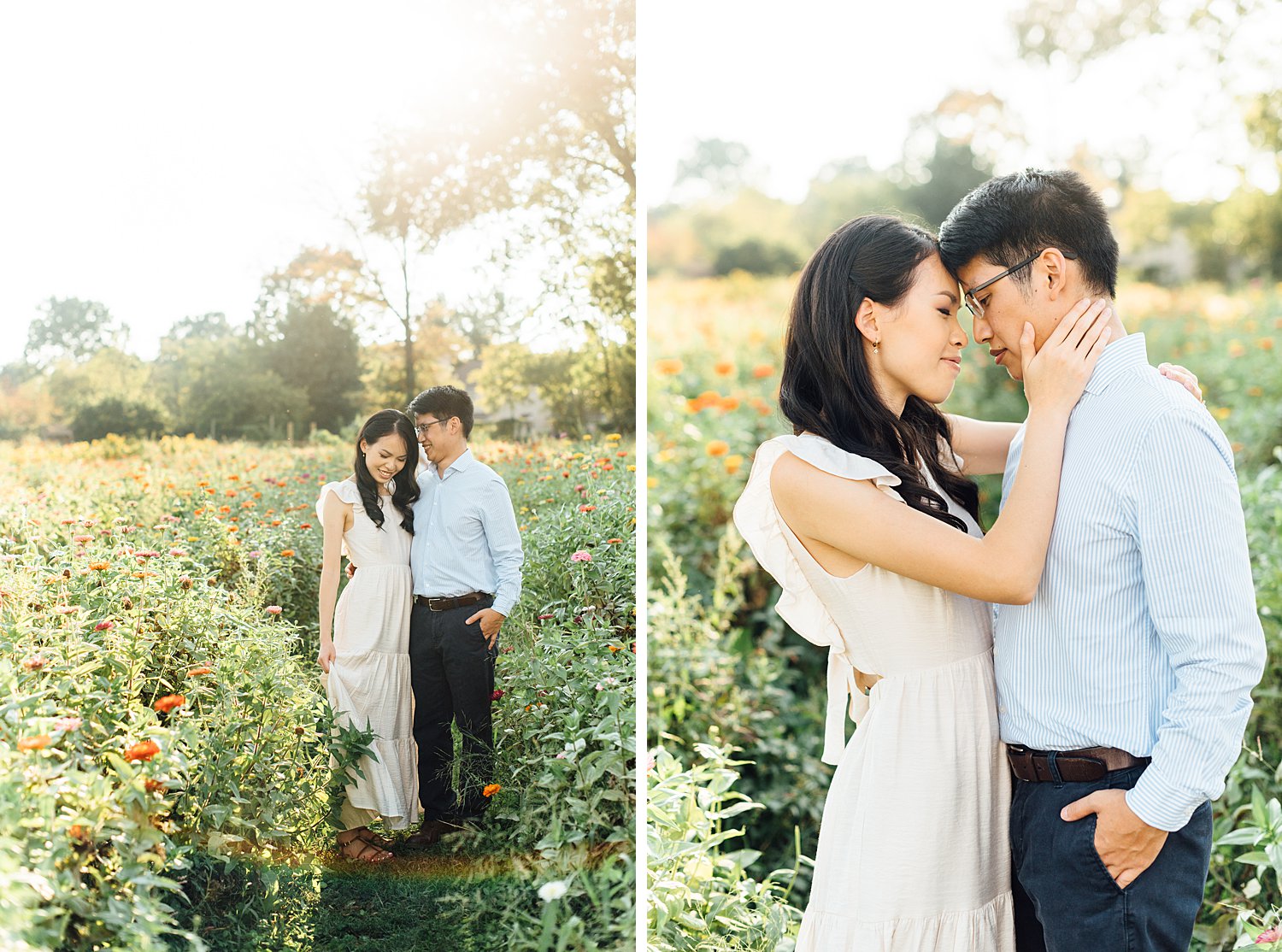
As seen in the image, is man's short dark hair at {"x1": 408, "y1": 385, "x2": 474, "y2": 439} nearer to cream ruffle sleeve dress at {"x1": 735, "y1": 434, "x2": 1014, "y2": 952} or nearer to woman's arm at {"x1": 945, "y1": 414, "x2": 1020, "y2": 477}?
cream ruffle sleeve dress at {"x1": 735, "y1": 434, "x2": 1014, "y2": 952}

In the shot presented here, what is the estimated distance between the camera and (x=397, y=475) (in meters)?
2.08

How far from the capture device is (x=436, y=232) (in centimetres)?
208

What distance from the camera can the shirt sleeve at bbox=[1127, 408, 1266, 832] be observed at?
4.77 feet

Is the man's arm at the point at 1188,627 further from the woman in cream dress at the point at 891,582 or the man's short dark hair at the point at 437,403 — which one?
the man's short dark hair at the point at 437,403

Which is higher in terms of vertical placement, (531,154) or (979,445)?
(531,154)

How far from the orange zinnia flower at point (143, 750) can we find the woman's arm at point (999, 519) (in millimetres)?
1268

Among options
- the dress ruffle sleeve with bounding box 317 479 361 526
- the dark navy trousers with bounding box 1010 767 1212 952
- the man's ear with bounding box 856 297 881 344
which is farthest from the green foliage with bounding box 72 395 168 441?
the dark navy trousers with bounding box 1010 767 1212 952

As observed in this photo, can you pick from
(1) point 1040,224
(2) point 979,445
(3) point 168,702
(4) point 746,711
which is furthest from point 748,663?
(1) point 1040,224

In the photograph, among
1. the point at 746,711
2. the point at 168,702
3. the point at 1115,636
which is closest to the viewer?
the point at 1115,636

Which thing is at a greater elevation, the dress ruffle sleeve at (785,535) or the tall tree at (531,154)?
the tall tree at (531,154)

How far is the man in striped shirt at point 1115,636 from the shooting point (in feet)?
4.83

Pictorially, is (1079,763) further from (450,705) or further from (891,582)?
(450,705)

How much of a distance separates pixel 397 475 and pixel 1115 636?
54.3 inches

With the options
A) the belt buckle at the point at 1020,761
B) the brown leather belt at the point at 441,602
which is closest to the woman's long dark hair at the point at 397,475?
the brown leather belt at the point at 441,602
